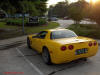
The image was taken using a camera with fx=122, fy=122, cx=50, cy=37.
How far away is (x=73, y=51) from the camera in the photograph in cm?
432

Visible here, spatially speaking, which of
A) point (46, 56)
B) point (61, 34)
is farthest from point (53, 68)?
point (61, 34)

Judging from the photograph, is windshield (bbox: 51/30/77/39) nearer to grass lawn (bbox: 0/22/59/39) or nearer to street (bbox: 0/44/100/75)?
street (bbox: 0/44/100/75)

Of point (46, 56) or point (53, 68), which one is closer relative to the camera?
point (53, 68)

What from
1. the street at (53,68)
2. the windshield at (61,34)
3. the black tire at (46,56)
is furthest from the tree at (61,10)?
the street at (53,68)

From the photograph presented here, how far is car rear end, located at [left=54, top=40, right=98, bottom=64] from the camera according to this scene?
4223mm

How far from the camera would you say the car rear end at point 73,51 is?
4.22 m

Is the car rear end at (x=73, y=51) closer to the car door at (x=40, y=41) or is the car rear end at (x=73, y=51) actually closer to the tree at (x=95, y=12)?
the car door at (x=40, y=41)

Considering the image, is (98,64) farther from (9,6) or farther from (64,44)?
(9,6)

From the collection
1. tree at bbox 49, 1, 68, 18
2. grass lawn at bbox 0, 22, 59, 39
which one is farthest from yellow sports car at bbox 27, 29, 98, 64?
tree at bbox 49, 1, 68, 18

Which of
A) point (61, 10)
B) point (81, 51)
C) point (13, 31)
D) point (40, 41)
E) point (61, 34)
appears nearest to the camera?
point (81, 51)

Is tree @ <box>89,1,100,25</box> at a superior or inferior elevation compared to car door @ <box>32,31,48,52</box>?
superior

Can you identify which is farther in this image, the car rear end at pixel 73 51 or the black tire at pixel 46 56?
the black tire at pixel 46 56

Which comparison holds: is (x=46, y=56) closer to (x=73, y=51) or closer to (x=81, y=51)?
(x=73, y=51)

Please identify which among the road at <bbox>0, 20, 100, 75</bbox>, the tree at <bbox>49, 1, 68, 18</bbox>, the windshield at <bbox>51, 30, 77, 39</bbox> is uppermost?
the tree at <bbox>49, 1, 68, 18</bbox>
